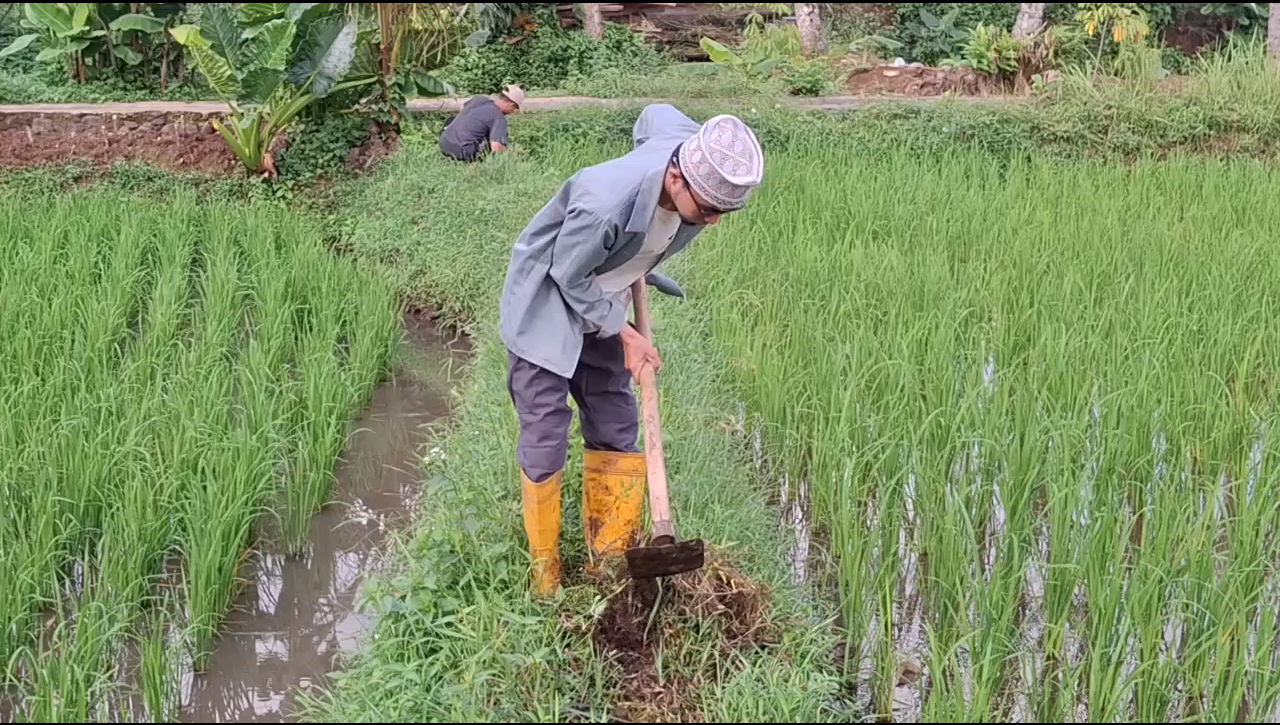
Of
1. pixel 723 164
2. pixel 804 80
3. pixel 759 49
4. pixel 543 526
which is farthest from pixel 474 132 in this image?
pixel 723 164

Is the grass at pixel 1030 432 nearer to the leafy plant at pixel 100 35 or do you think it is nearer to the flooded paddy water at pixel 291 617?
the flooded paddy water at pixel 291 617

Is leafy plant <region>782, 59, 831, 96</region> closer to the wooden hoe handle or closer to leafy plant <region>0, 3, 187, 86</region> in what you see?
leafy plant <region>0, 3, 187, 86</region>

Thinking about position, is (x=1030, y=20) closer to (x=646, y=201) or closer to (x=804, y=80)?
(x=804, y=80)

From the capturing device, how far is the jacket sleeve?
2.24 metres

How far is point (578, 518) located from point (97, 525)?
1176mm

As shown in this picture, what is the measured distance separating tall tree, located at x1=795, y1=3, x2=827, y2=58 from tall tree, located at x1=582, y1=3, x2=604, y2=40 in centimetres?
173

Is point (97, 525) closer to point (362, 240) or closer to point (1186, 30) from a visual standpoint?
point (362, 240)

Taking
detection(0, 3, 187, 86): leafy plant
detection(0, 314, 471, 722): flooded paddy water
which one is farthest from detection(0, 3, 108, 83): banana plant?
detection(0, 314, 471, 722): flooded paddy water

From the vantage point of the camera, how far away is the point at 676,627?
7.89 feet

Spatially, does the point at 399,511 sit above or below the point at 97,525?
below

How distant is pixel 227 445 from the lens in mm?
3010

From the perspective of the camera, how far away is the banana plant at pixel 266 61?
256 inches

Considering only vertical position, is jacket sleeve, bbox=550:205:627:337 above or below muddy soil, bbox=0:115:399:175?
above

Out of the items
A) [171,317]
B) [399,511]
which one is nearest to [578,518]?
[399,511]
